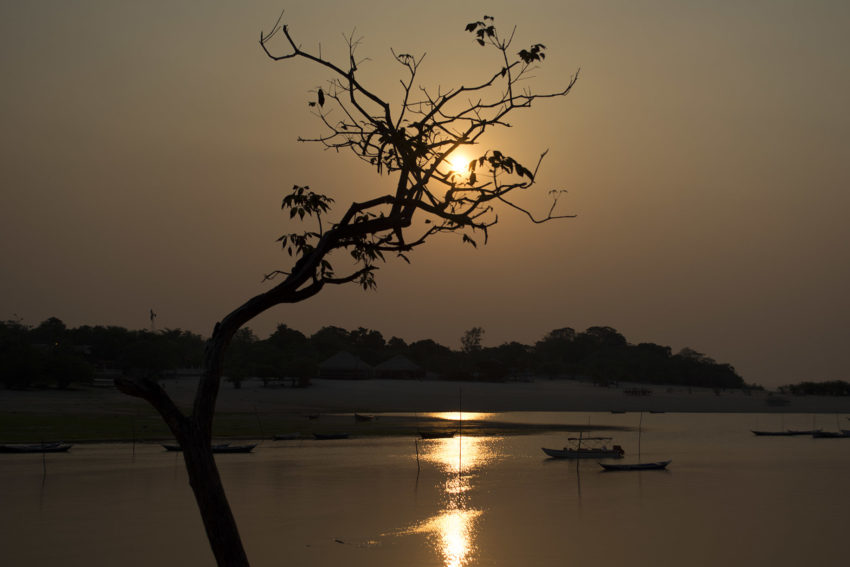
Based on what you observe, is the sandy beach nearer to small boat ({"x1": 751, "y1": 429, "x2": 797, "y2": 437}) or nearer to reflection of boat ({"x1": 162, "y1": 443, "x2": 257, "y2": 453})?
reflection of boat ({"x1": 162, "y1": 443, "x2": 257, "y2": 453})

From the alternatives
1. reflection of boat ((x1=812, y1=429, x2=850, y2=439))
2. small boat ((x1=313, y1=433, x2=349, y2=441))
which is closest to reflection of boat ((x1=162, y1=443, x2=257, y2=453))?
small boat ((x1=313, y1=433, x2=349, y2=441))

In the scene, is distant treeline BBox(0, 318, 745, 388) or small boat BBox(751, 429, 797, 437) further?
distant treeline BBox(0, 318, 745, 388)

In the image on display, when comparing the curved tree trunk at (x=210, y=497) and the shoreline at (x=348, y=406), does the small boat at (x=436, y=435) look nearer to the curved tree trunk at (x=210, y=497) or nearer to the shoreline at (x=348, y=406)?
the shoreline at (x=348, y=406)

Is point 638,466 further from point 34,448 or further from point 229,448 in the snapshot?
point 34,448

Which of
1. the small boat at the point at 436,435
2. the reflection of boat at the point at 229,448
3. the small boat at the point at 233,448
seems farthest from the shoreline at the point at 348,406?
the small boat at the point at 233,448

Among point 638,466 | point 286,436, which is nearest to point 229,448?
point 286,436

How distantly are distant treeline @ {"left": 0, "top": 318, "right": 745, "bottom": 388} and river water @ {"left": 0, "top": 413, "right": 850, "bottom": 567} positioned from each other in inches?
1323

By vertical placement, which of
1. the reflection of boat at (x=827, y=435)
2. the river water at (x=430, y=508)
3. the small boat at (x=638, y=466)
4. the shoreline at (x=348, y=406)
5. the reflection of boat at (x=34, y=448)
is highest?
the shoreline at (x=348, y=406)

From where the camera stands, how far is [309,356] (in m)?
130

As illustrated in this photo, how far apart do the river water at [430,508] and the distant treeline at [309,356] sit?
3361cm

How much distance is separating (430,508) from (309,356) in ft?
320

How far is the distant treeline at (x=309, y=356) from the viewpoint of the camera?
83.9 meters

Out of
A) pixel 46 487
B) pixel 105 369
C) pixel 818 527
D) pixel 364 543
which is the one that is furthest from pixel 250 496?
pixel 105 369

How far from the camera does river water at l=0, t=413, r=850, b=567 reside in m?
25.3
